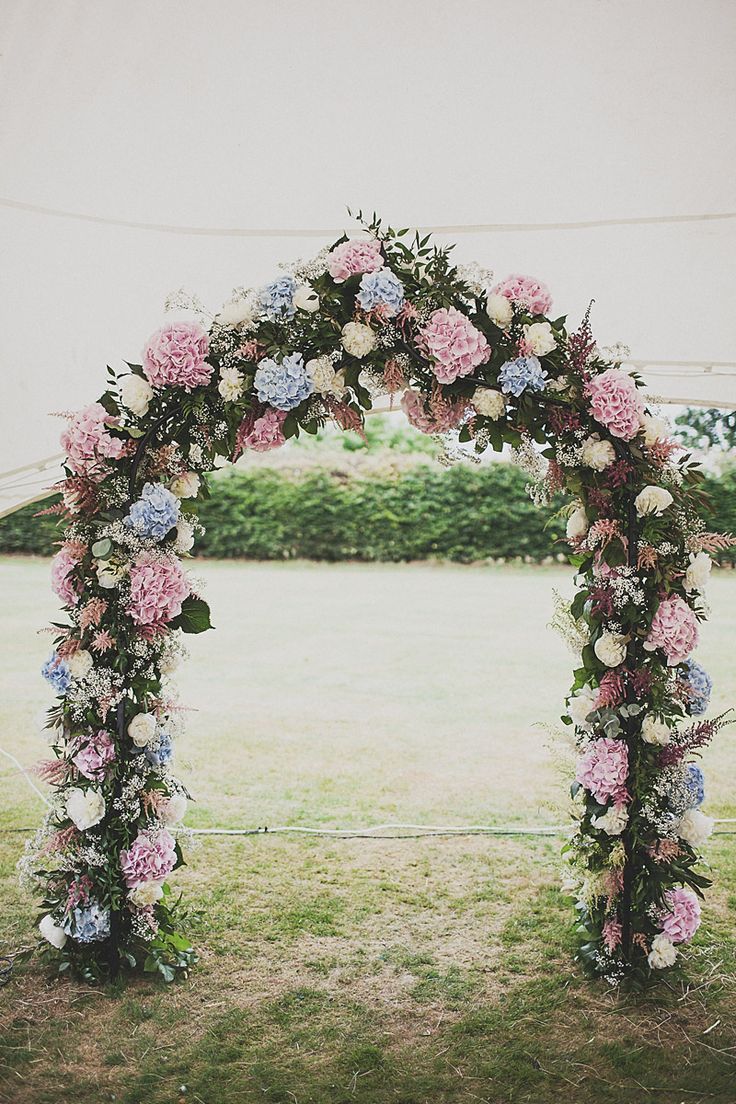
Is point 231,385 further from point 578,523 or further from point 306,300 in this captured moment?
point 578,523

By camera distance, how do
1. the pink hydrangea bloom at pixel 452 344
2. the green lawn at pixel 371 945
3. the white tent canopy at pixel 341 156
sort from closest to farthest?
the green lawn at pixel 371 945, the pink hydrangea bloom at pixel 452 344, the white tent canopy at pixel 341 156

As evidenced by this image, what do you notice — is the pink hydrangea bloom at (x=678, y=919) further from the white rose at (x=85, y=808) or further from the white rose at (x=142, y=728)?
the white rose at (x=85, y=808)

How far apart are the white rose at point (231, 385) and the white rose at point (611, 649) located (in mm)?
1438

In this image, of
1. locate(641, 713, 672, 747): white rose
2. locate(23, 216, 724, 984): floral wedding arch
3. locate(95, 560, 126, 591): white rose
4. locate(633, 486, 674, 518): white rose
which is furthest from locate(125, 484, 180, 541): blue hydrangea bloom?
locate(641, 713, 672, 747): white rose

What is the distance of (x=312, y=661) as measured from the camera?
32.3 feet

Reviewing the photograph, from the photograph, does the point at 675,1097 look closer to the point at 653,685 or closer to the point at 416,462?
the point at 653,685

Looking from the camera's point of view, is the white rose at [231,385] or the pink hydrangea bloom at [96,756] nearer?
the white rose at [231,385]

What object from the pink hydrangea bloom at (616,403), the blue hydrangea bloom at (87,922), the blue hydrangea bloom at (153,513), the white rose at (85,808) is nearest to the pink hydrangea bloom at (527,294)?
the pink hydrangea bloom at (616,403)

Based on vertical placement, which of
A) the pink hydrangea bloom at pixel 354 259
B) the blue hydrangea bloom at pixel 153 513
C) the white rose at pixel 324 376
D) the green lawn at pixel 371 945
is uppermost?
the pink hydrangea bloom at pixel 354 259

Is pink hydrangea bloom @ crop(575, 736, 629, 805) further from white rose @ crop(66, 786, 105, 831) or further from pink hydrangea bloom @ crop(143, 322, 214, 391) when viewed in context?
pink hydrangea bloom @ crop(143, 322, 214, 391)

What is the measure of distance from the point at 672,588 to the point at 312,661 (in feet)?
22.2

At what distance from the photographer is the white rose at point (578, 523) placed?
3.44 m

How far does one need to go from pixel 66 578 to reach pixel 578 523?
5.68 ft

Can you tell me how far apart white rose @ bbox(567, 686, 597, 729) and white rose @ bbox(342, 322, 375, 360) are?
54.2 inches
